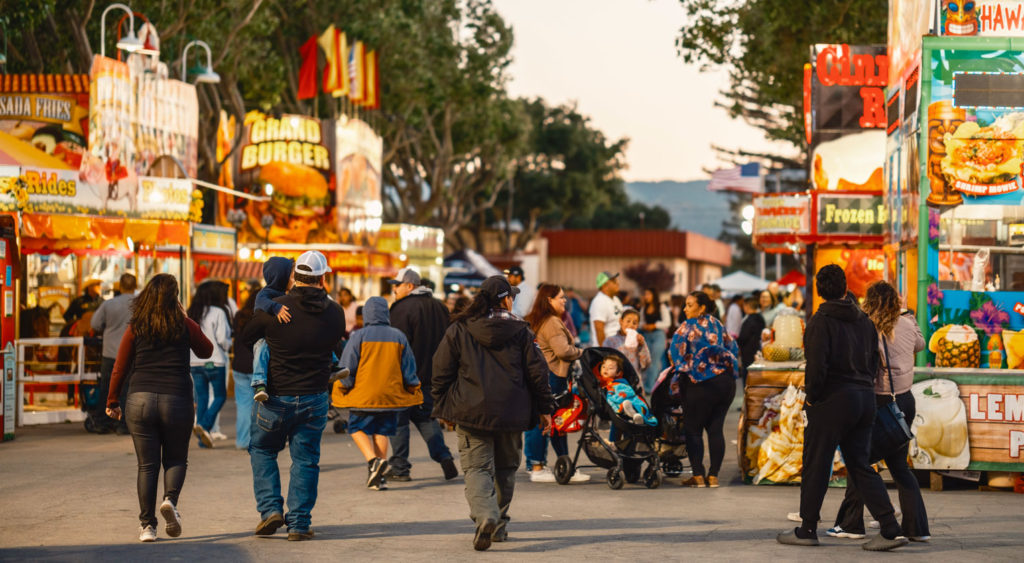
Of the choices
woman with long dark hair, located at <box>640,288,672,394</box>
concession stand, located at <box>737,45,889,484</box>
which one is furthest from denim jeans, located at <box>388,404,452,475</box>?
woman with long dark hair, located at <box>640,288,672,394</box>

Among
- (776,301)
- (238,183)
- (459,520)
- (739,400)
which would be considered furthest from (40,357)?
(238,183)

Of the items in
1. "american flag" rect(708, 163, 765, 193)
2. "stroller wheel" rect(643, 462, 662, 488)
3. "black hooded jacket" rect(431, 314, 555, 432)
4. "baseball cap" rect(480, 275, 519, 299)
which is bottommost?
"stroller wheel" rect(643, 462, 662, 488)

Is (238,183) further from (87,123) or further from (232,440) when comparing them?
(232,440)

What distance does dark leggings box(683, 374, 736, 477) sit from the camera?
11.0 meters

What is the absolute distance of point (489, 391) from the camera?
8055mm

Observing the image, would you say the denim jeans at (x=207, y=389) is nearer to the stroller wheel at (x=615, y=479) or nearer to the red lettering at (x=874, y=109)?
the stroller wheel at (x=615, y=479)

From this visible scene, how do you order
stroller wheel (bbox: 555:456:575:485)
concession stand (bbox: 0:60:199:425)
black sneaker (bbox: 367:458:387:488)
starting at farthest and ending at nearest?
concession stand (bbox: 0:60:199:425) < stroller wheel (bbox: 555:456:575:485) < black sneaker (bbox: 367:458:387:488)

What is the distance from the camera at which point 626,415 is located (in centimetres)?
1096

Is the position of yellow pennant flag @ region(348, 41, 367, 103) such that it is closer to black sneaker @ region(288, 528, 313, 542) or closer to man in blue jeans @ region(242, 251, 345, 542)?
man in blue jeans @ region(242, 251, 345, 542)

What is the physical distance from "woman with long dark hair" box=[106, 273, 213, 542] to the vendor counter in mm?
5041

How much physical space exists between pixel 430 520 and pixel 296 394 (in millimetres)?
1591

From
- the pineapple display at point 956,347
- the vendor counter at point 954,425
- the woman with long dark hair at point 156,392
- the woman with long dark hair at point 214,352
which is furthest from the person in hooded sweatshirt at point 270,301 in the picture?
the pineapple display at point 956,347

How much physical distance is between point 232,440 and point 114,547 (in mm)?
6661

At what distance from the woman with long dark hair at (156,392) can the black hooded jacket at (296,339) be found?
0.48 m
